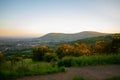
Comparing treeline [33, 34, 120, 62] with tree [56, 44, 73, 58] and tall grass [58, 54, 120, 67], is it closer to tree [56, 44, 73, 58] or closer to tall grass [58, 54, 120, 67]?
tree [56, 44, 73, 58]

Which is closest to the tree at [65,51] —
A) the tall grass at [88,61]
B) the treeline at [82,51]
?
the treeline at [82,51]

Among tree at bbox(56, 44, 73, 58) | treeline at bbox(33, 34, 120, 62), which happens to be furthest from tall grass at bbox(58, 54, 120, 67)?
tree at bbox(56, 44, 73, 58)

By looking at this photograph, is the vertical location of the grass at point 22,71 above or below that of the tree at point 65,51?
above

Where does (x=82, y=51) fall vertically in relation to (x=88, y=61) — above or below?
below

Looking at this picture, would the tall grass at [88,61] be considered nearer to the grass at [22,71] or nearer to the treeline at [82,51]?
the grass at [22,71]

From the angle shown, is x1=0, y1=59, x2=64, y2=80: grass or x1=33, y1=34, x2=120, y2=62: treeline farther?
x1=33, y1=34, x2=120, y2=62: treeline

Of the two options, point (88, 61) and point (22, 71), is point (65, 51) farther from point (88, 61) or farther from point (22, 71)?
point (22, 71)

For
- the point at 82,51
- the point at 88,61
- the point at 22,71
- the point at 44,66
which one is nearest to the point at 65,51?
the point at 82,51

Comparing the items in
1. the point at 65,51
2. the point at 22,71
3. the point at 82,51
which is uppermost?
the point at 22,71

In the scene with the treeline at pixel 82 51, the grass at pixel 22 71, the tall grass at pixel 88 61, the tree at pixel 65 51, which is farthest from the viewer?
the tree at pixel 65 51

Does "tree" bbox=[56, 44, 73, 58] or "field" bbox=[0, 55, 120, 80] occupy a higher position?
"field" bbox=[0, 55, 120, 80]

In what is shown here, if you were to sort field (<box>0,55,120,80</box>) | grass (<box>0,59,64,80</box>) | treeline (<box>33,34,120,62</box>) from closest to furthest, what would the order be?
grass (<box>0,59,64,80</box>) → field (<box>0,55,120,80</box>) → treeline (<box>33,34,120,62</box>)

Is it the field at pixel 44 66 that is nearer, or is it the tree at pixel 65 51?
the field at pixel 44 66

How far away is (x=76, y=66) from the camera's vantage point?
477 inches
